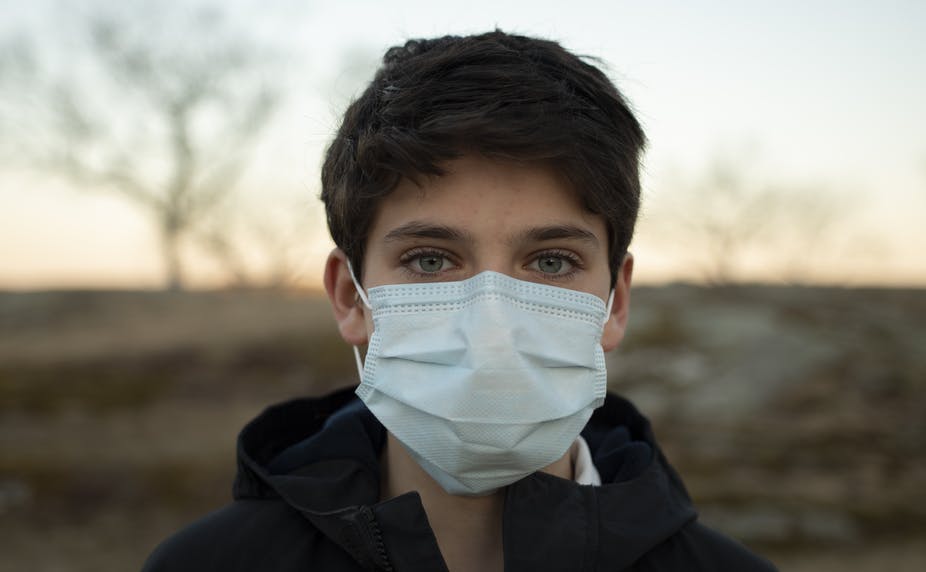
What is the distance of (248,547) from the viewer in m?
2.17

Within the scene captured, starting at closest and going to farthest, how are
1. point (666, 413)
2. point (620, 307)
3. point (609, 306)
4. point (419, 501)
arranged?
point (419, 501) < point (609, 306) < point (620, 307) < point (666, 413)

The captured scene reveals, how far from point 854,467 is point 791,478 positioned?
644 millimetres

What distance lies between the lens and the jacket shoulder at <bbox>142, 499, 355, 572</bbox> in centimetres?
214

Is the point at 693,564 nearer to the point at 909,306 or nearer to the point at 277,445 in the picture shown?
the point at 277,445

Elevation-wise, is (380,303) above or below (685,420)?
above

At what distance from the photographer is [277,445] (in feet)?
8.52

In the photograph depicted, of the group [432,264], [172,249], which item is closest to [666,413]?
[432,264]

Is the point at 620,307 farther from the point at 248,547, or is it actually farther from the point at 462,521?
the point at 248,547

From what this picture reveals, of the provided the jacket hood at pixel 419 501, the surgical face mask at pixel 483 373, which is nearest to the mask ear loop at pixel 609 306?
the surgical face mask at pixel 483 373

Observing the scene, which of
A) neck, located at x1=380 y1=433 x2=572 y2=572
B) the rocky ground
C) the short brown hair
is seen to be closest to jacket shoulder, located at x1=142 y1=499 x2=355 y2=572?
neck, located at x1=380 y1=433 x2=572 y2=572

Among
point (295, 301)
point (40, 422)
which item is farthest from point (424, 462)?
point (295, 301)

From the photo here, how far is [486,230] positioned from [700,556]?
1.03 meters

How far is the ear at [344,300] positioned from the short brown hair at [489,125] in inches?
2.3

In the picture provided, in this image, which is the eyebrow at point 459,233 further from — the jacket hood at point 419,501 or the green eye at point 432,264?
the jacket hood at point 419,501
